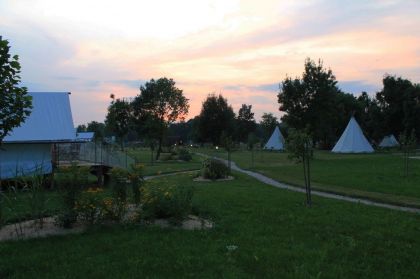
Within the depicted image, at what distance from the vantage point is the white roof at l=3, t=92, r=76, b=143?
22.5 m

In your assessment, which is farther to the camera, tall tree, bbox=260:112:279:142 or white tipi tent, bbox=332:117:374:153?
tall tree, bbox=260:112:279:142

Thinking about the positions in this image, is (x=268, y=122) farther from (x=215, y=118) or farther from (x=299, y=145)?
(x=299, y=145)

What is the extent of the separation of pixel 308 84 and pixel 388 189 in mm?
27554

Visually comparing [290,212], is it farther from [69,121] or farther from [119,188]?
[69,121]

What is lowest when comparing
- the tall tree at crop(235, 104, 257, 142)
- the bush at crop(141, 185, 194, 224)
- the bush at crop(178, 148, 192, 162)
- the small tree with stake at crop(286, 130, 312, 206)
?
the bush at crop(178, 148, 192, 162)

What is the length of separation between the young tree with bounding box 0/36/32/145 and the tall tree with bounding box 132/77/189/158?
4924 cm

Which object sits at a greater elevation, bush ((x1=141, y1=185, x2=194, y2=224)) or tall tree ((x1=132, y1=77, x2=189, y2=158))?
tall tree ((x1=132, y1=77, x2=189, y2=158))

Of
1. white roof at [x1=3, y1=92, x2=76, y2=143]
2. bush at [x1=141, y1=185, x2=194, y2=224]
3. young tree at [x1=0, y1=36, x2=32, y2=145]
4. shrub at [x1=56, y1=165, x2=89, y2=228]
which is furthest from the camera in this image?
white roof at [x1=3, y1=92, x2=76, y2=143]

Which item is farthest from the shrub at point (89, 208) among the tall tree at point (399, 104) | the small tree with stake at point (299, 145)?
the tall tree at point (399, 104)

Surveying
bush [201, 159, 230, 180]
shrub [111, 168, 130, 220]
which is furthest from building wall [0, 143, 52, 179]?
shrub [111, 168, 130, 220]

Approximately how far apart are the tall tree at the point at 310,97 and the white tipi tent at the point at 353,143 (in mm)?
15031

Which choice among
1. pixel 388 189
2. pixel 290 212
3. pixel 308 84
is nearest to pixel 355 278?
pixel 290 212

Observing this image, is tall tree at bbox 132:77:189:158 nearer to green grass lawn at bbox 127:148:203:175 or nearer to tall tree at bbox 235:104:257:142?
green grass lawn at bbox 127:148:203:175

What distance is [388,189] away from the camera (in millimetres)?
17906
